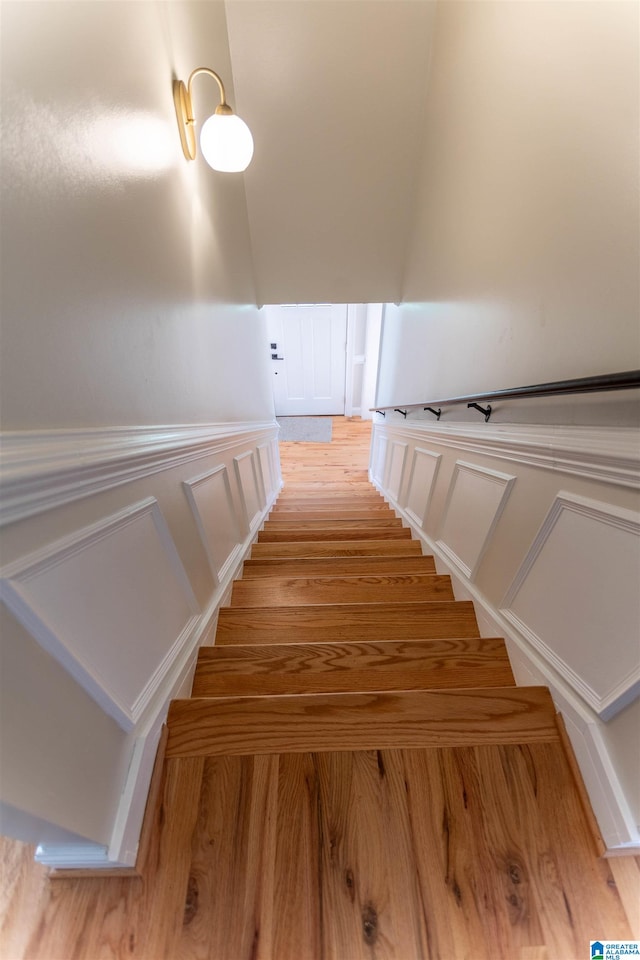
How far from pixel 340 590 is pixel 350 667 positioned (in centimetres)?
51

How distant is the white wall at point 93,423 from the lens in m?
0.55


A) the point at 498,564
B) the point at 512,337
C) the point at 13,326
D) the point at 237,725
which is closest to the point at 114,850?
the point at 237,725

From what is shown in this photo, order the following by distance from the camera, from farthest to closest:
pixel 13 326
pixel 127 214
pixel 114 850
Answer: pixel 127 214 < pixel 114 850 < pixel 13 326

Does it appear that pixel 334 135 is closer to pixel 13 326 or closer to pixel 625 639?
pixel 13 326

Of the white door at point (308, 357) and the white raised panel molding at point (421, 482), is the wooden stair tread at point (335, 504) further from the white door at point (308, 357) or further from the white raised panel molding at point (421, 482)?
the white door at point (308, 357)

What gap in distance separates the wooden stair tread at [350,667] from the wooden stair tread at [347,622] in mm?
169

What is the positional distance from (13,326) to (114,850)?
1047 mm

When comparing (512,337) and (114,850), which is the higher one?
(512,337)

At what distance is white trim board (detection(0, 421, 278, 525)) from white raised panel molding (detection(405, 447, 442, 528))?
1522 mm

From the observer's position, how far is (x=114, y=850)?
73cm

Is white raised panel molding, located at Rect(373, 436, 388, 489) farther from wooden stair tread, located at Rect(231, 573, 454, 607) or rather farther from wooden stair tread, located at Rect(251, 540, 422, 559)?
wooden stair tread, located at Rect(231, 573, 454, 607)

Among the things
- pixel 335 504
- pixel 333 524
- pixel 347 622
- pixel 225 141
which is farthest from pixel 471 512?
pixel 335 504

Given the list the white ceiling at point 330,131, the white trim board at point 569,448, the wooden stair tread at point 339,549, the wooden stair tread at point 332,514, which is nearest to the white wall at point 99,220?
the white ceiling at point 330,131

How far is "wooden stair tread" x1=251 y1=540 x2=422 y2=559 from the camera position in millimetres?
2168
